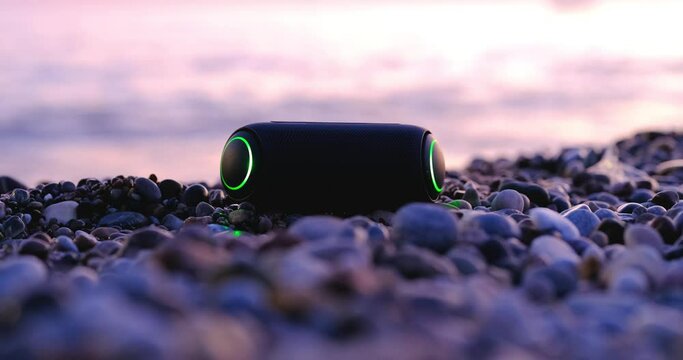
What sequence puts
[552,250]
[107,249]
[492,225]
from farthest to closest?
[107,249] → [492,225] → [552,250]

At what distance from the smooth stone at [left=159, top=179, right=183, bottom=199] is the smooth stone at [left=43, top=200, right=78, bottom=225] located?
53 cm

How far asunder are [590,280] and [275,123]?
2.25m

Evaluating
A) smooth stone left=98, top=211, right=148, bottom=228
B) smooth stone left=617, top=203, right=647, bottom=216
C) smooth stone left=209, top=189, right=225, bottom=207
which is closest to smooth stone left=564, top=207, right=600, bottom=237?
smooth stone left=617, top=203, right=647, bottom=216

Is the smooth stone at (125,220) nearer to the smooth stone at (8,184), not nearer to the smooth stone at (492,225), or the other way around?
the smooth stone at (8,184)

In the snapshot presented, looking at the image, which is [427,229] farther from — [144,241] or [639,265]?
[144,241]

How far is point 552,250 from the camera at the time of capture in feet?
10.7

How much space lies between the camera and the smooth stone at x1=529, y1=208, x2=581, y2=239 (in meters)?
3.65

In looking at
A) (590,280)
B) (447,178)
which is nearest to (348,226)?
(590,280)

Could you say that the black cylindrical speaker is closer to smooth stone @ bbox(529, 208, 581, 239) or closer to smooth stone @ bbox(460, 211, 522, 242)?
smooth stone @ bbox(529, 208, 581, 239)

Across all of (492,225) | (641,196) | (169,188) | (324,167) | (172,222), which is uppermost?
(324,167)

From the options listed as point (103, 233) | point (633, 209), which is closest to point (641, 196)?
point (633, 209)

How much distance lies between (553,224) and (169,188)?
2610 millimetres

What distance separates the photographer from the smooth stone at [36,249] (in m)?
3.46

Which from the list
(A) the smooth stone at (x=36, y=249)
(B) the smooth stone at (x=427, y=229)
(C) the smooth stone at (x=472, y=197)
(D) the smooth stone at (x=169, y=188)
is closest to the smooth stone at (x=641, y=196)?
(C) the smooth stone at (x=472, y=197)
